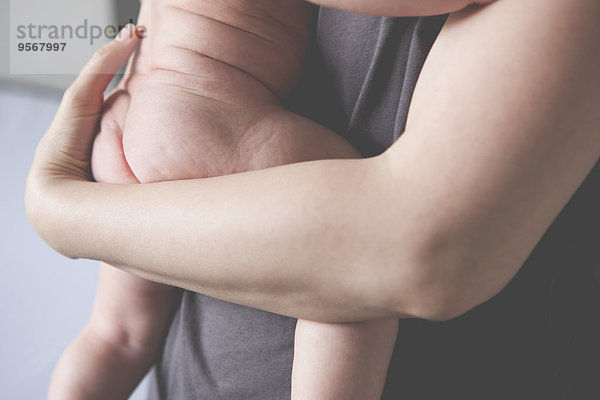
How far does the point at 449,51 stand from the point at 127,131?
15.0 inches

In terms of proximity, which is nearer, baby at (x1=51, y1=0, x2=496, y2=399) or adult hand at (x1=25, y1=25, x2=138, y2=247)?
baby at (x1=51, y1=0, x2=496, y2=399)

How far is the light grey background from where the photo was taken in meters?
1.08

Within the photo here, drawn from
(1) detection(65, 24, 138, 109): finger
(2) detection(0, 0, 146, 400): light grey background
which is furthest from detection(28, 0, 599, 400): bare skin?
(2) detection(0, 0, 146, 400): light grey background

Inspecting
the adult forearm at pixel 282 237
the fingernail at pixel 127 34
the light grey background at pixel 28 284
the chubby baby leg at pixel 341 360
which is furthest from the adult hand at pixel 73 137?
the light grey background at pixel 28 284

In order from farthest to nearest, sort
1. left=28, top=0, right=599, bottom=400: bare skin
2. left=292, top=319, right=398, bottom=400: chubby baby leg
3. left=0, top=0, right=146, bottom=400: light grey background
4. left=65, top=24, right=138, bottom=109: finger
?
left=0, top=0, right=146, bottom=400: light grey background < left=65, top=24, right=138, bottom=109: finger < left=292, top=319, right=398, bottom=400: chubby baby leg < left=28, top=0, right=599, bottom=400: bare skin

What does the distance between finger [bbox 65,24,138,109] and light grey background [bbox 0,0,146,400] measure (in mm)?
504

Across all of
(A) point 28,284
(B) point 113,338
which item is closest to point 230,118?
(B) point 113,338

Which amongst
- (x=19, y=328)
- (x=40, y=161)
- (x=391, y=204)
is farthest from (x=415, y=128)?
(x=19, y=328)

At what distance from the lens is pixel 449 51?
38cm

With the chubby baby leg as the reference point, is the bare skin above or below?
above

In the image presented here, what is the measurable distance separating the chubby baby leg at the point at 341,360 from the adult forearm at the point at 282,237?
30 mm

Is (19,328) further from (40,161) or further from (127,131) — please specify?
(127,131)

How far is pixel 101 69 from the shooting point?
73cm

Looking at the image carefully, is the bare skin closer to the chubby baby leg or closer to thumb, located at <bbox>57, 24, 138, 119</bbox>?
the chubby baby leg
